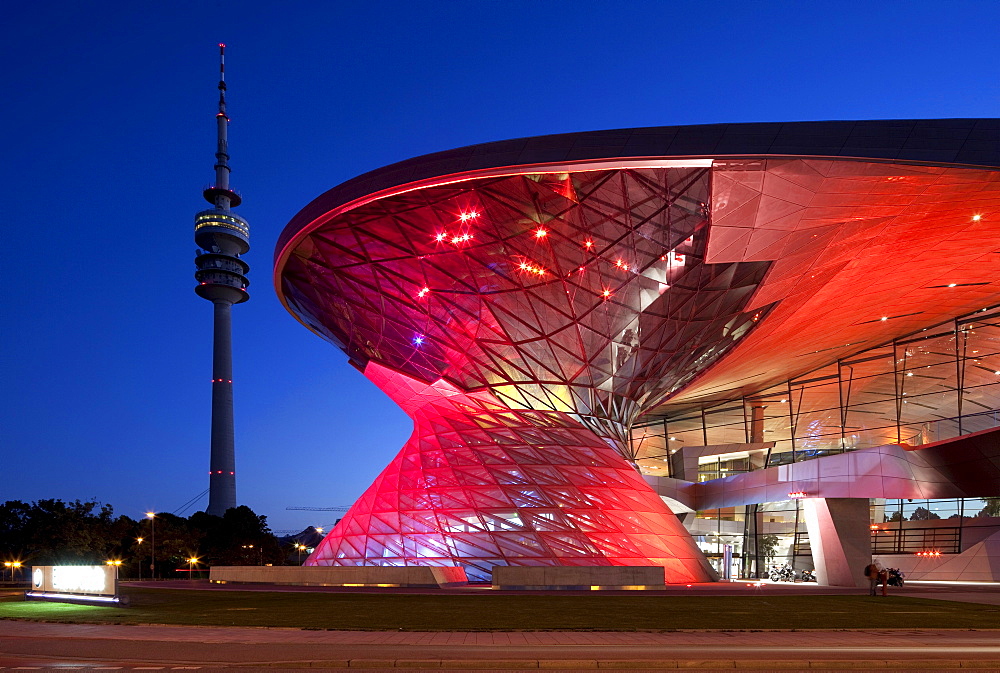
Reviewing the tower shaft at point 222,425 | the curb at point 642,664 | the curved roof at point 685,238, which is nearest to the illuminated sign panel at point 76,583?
the curb at point 642,664

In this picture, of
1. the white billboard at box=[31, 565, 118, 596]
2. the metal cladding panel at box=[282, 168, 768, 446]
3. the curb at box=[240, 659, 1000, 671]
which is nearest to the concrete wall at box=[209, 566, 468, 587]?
the white billboard at box=[31, 565, 118, 596]

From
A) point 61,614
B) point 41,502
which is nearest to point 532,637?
point 61,614

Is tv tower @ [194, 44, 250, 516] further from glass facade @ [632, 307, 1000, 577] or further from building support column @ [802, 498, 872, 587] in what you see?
building support column @ [802, 498, 872, 587]

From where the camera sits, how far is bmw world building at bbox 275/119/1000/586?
22.4 m

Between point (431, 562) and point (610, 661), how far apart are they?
22548mm

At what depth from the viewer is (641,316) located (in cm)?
3422

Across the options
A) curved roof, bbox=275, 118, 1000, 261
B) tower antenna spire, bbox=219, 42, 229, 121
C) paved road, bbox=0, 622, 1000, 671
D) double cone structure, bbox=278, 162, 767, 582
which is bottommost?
paved road, bbox=0, 622, 1000, 671

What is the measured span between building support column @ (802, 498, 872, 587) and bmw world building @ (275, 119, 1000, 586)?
126 mm

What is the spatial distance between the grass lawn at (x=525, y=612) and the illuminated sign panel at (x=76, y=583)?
0.60m

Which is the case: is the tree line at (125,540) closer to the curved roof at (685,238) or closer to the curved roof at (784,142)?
the curved roof at (685,238)

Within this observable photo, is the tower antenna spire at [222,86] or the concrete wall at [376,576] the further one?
the tower antenna spire at [222,86]

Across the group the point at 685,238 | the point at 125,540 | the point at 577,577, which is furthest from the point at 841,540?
the point at 125,540

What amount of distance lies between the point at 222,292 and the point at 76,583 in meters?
121

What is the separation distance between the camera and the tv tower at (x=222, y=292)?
131000 mm
